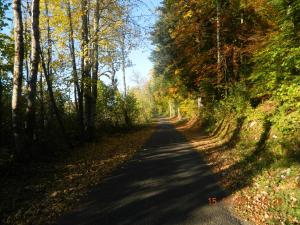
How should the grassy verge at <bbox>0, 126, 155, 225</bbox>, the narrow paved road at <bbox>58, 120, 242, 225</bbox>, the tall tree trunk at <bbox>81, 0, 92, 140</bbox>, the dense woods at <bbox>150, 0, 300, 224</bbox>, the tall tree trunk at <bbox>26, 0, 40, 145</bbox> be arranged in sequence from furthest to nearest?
the tall tree trunk at <bbox>81, 0, 92, 140</bbox> < the tall tree trunk at <bbox>26, 0, 40, 145</bbox> < the dense woods at <bbox>150, 0, 300, 224</bbox> < the grassy verge at <bbox>0, 126, 155, 225</bbox> < the narrow paved road at <bbox>58, 120, 242, 225</bbox>

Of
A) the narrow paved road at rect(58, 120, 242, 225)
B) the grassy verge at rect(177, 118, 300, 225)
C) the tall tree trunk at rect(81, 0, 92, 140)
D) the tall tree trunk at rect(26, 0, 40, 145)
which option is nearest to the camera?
the grassy verge at rect(177, 118, 300, 225)

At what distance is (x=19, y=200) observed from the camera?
7090mm

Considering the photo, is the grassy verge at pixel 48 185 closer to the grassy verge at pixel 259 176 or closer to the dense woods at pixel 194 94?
the dense woods at pixel 194 94

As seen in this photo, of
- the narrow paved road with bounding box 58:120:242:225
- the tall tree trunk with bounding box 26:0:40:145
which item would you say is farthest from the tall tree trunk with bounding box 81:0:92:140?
the narrow paved road with bounding box 58:120:242:225

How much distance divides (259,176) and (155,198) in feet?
8.91

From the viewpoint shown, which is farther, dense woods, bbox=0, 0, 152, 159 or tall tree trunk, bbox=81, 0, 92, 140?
tall tree trunk, bbox=81, 0, 92, 140

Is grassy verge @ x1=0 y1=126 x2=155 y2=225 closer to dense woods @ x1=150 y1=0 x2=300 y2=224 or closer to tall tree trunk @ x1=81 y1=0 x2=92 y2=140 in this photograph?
dense woods @ x1=150 y1=0 x2=300 y2=224

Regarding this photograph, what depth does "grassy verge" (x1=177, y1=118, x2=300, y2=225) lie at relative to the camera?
5.57 meters

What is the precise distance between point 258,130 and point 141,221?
7.20 metres

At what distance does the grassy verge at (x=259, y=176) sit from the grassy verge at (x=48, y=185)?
3683 mm

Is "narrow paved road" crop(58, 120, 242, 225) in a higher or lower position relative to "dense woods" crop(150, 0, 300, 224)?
lower

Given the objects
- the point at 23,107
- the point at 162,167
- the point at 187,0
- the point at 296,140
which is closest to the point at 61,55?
the point at 23,107

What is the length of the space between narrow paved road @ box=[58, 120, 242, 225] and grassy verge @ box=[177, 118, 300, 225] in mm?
417

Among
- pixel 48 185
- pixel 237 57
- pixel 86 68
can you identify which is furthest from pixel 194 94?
pixel 48 185
